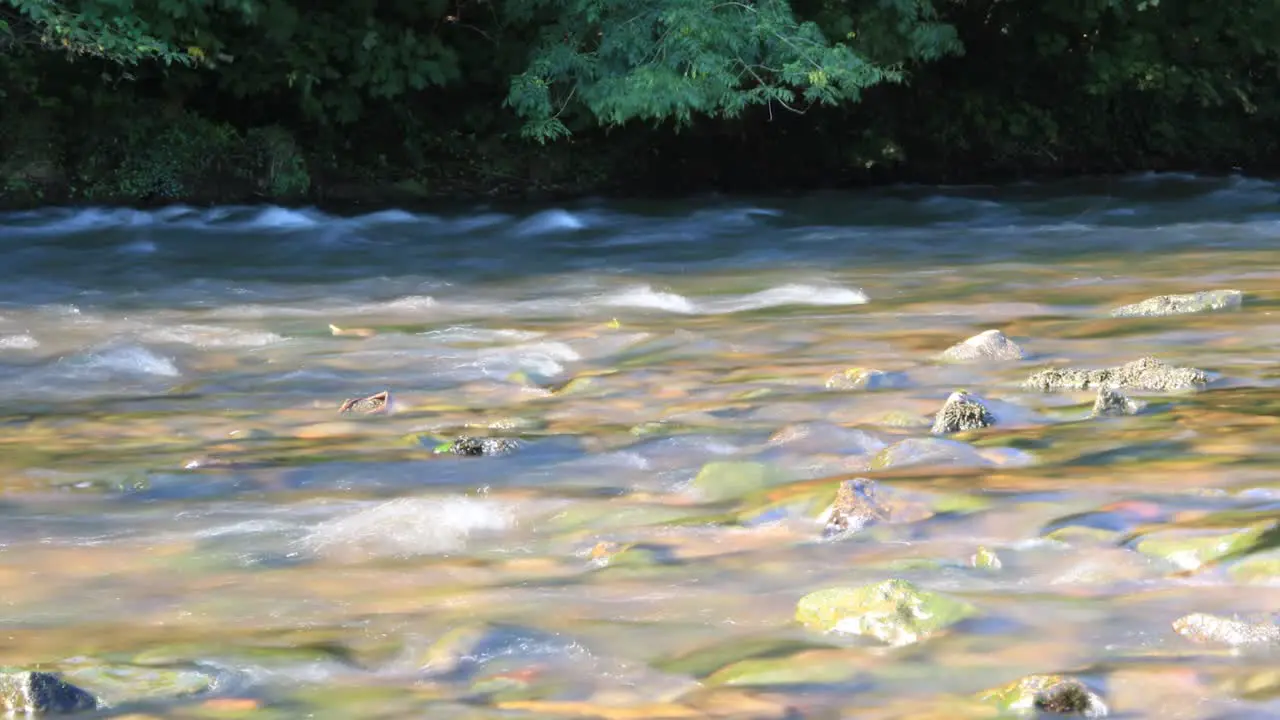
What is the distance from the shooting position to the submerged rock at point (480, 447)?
505 centimetres

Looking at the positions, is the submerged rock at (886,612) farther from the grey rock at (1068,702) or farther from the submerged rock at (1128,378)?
the submerged rock at (1128,378)

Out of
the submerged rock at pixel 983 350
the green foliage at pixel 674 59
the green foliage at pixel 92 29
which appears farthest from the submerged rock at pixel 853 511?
the green foliage at pixel 674 59

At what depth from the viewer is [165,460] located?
5.12 m

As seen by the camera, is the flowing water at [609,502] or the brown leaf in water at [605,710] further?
the flowing water at [609,502]

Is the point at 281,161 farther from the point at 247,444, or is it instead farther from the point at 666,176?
the point at 247,444

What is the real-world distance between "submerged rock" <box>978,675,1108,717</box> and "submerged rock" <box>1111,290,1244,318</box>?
4829mm

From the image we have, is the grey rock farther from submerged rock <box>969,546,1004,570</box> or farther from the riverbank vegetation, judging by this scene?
the riverbank vegetation

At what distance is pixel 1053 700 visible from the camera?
9.77 ft

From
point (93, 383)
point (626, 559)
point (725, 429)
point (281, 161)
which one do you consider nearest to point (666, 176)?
point (281, 161)

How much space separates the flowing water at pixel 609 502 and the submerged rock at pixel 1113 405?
81 millimetres

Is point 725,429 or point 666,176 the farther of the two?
point 666,176

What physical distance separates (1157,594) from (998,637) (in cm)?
41

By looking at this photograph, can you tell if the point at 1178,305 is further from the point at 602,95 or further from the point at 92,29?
the point at 92,29

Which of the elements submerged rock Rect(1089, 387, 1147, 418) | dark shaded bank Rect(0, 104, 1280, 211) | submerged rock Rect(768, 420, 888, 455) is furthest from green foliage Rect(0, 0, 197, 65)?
submerged rock Rect(1089, 387, 1147, 418)
